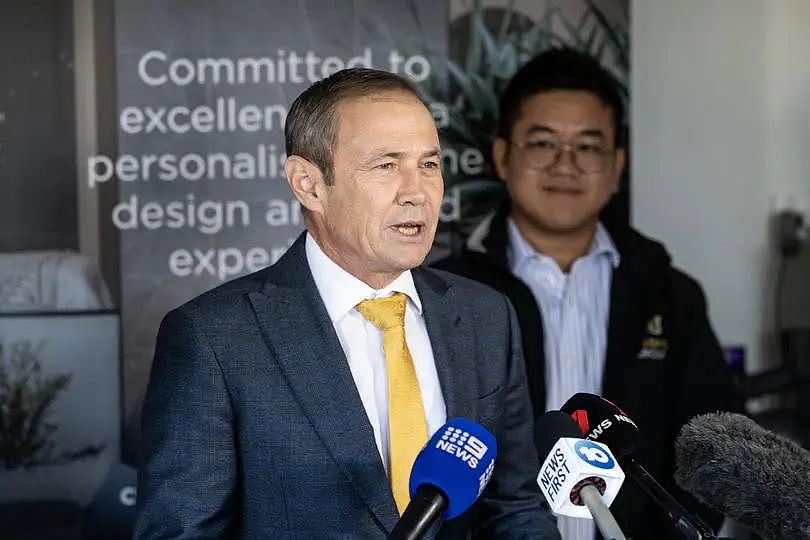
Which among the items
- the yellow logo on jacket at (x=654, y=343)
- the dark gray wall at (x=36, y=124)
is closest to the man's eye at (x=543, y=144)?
the yellow logo on jacket at (x=654, y=343)

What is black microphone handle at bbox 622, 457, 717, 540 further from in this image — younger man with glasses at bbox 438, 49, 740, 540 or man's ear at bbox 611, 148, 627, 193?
man's ear at bbox 611, 148, 627, 193

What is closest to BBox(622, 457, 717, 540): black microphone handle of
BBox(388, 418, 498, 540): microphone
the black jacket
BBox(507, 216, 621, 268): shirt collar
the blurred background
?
BBox(388, 418, 498, 540): microphone

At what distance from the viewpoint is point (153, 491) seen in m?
1.85

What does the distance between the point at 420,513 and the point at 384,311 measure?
697 mm

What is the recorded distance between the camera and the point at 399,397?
6.42ft

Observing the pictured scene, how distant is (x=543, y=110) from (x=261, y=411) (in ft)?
4.64

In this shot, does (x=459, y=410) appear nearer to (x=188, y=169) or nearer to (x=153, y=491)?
(x=153, y=491)

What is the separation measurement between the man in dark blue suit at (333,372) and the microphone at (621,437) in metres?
0.40

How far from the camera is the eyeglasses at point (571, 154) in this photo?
2979mm

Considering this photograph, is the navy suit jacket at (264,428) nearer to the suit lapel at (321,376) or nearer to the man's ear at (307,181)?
the suit lapel at (321,376)

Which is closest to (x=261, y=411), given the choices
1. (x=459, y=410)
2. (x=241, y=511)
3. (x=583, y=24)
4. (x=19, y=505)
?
(x=241, y=511)

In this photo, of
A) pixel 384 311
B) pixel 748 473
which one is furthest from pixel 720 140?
pixel 748 473

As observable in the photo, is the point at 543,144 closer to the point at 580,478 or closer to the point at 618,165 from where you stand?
the point at 618,165

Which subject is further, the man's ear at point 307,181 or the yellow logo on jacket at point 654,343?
the yellow logo on jacket at point 654,343
